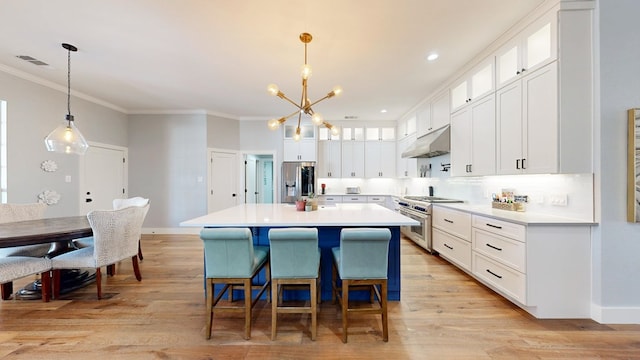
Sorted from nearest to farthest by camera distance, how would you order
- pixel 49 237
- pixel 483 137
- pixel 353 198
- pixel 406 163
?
pixel 49 237 < pixel 483 137 < pixel 406 163 < pixel 353 198

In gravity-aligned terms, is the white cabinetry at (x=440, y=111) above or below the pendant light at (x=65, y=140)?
above

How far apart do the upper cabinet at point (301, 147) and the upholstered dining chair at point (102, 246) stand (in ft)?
12.1

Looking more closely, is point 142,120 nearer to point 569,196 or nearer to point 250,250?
point 250,250

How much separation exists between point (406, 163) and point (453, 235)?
269cm

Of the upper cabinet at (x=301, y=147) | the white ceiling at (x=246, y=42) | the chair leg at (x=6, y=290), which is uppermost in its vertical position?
the white ceiling at (x=246, y=42)

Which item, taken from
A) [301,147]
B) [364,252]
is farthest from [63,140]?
[301,147]

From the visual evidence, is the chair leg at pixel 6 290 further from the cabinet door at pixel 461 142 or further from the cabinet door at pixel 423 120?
the cabinet door at pixel 423 120

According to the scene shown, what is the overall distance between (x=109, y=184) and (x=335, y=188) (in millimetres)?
5021

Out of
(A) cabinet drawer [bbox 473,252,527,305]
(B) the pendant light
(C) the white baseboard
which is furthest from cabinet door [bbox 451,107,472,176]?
(B) the pendant light

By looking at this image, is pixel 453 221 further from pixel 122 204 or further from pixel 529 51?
pixel 122 204

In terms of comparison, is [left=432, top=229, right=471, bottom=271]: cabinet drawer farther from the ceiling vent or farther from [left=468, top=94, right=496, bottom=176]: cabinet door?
the ceiling vent

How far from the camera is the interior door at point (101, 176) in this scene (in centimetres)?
471

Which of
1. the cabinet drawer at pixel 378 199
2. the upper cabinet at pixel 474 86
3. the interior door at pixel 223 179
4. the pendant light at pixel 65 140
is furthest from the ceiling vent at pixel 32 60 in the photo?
the cabinet drawer at pixel 378 199

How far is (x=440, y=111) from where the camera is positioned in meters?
4.27
